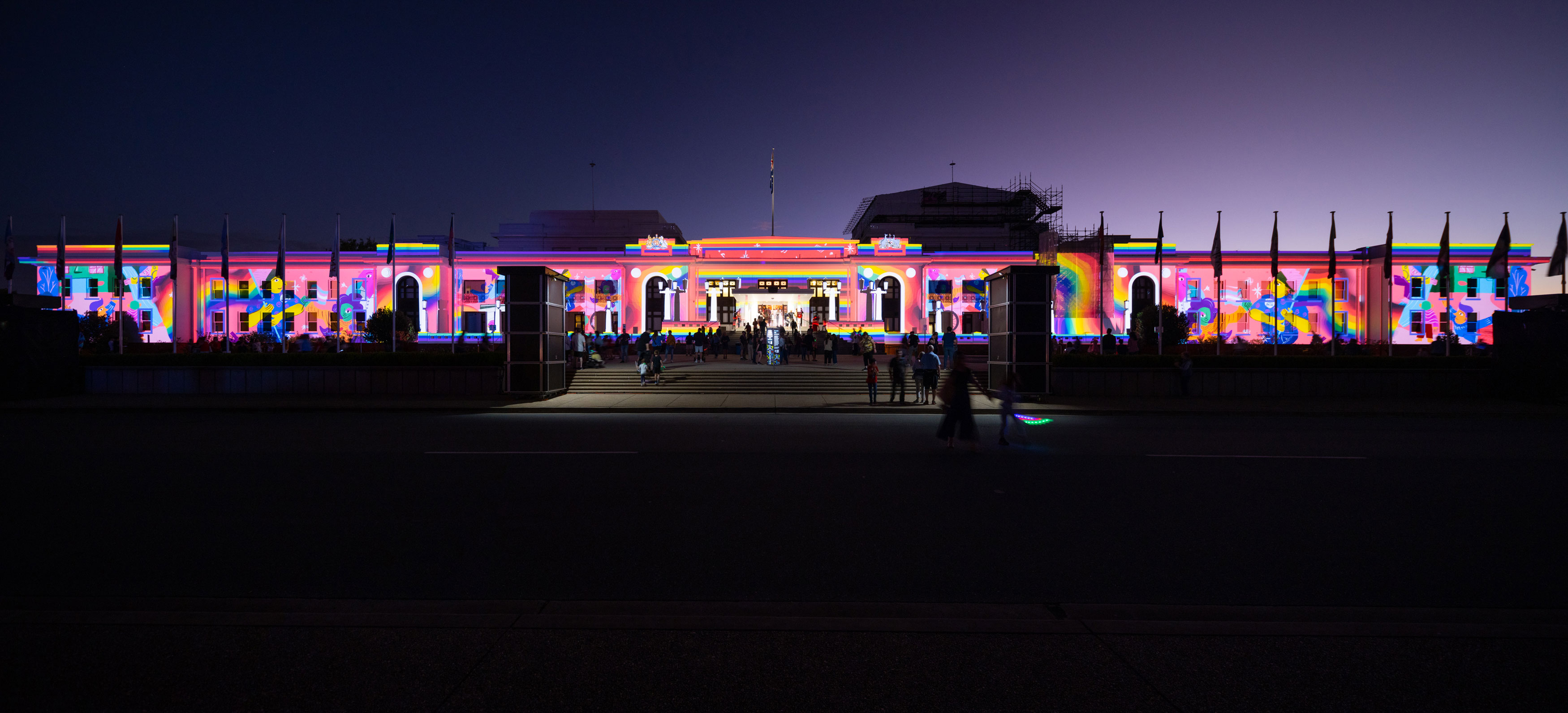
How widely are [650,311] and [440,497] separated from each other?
137 ft

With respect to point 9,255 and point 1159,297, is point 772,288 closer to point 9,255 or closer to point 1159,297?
point 1159,297

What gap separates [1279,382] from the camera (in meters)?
22.9

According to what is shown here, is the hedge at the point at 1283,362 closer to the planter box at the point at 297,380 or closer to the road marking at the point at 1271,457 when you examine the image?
the road marking at the point at 1271,457

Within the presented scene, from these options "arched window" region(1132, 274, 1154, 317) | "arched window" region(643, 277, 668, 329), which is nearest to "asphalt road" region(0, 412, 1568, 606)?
"arched window" region(643, 277, 668, 329)

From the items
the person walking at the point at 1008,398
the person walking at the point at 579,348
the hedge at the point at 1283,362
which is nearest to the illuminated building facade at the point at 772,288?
the person walking at the point at 579,348

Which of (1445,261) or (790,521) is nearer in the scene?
(790,521)

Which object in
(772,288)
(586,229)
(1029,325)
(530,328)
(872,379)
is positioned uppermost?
(586,229)

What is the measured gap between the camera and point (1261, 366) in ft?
76.1

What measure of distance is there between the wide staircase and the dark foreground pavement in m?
14.0

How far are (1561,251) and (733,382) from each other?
1115 inches

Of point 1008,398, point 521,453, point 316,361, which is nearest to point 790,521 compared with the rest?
point 521,453

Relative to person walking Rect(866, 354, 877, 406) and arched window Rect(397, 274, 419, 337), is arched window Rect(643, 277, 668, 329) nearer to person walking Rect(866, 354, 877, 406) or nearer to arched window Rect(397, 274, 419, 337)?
arched window Rect(397, 274, 419, 337)

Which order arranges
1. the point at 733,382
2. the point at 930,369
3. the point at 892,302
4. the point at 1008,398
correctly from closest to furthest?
the point at 1008,398, the point at 930,369, the point at 733,382, the point at 892,302

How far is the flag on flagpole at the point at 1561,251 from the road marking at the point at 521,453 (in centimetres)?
3165
